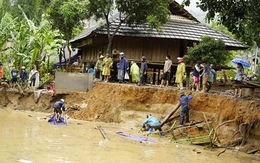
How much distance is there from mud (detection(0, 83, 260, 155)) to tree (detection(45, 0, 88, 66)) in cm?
543

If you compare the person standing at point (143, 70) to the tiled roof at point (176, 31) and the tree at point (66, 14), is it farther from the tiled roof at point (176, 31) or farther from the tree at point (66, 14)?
the tree at point (66, 14)

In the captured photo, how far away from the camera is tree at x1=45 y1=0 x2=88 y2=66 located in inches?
829

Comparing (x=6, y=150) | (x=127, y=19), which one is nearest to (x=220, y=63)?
(x=127, y=19)

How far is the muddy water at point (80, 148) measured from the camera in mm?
9242

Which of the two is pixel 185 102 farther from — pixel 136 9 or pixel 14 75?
pixel 14 75

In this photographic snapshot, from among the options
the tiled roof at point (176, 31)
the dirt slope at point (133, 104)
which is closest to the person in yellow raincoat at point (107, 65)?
the dirt slope at point (133, 104)

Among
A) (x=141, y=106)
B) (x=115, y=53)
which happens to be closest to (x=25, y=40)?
(x=115, y=53)

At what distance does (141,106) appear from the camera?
1669 cm

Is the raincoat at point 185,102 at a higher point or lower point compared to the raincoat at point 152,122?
higher

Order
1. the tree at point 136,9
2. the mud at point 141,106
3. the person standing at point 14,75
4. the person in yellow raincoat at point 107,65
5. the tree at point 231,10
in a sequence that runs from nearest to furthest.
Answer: the tree at point 231,10 < the mud at point 141,106 < the person in yellow raincoat at point 107,65 < the person standing at point 14,75 < the tree at point 136,9

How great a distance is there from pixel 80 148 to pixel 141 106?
21.4 feet

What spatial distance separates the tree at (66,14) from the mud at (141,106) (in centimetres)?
543

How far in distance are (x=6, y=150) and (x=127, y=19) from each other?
1283 cm

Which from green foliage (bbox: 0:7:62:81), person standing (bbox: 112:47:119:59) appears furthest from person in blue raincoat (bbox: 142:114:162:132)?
green foliage (bbox: 0:7:62:81)
